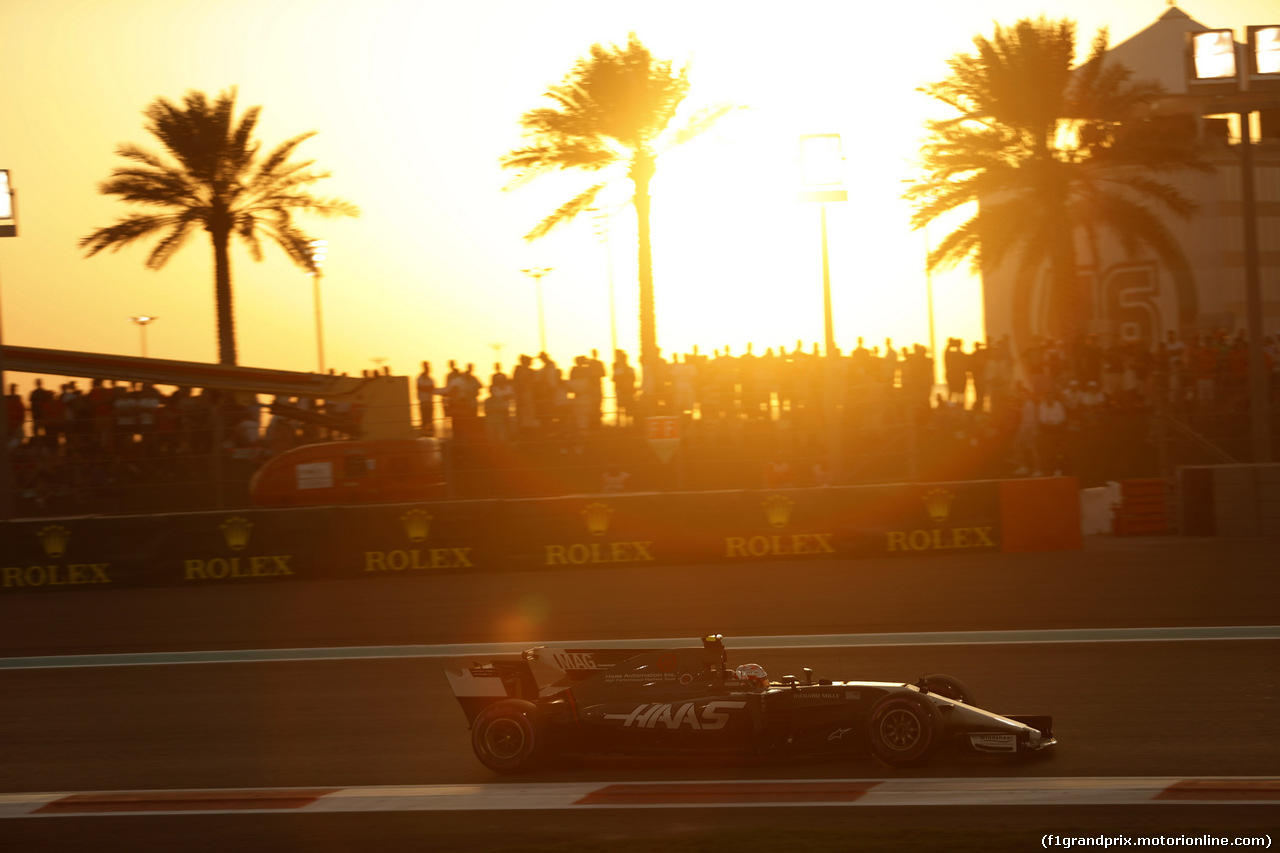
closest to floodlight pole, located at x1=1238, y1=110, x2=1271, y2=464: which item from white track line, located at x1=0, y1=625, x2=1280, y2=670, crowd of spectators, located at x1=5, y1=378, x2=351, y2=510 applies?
white track line, located at x1=0, y1=625, x2=1280, y2=670

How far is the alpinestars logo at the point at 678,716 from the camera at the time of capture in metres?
6.55

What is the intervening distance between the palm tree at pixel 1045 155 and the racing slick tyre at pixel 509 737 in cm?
2081

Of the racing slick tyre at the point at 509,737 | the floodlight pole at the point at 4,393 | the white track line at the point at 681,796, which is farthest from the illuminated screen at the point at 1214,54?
the floodlight pole at the point at 4,393

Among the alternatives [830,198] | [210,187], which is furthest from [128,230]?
[830,198]

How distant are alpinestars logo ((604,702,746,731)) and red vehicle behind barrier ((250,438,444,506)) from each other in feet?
41.7

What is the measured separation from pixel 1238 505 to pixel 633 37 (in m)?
14.5

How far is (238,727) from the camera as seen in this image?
27.7 feet

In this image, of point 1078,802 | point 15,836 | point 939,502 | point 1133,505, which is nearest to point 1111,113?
point 1133,505

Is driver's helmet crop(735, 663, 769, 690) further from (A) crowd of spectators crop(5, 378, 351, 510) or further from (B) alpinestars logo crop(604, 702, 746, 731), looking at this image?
(A) crowd of spectators crop(5, 378, 351, 510)

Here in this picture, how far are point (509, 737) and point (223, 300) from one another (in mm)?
21794

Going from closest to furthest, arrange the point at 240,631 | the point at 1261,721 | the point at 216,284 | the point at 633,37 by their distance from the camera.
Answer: the point at 1261,721
the point at 240,631
the point at 633,37
the point at 216,284

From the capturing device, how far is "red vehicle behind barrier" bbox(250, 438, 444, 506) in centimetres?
1925

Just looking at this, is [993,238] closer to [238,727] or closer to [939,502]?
[939,502]

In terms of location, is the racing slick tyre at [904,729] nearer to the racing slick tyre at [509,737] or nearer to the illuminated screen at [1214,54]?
the racing slick tyre at [509,737]
